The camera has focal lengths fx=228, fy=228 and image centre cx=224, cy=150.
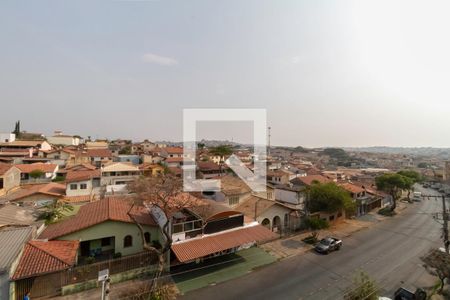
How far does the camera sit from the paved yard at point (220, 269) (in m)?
15.1

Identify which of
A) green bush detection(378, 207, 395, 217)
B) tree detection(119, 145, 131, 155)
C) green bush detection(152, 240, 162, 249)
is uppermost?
tree detection(119, 145, 131, 155)

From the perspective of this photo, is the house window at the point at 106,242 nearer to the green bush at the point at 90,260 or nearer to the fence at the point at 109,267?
the green bush at the point at 90,260

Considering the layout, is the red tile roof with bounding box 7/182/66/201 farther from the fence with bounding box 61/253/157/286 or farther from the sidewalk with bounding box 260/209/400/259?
the sidewalk with bounding box 260/209/400/259

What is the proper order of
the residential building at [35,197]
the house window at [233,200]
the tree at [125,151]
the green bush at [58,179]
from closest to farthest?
the house window at [233,200], the residential building at [35,197], the green bush at [58,179], the tree at [125,151]

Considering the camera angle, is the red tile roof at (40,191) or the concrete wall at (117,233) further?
the red tile roof at (40,191)

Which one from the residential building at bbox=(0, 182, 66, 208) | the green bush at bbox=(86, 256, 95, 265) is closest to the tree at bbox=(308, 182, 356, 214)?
the green bush at bbox=(86, 256, 95, 265)

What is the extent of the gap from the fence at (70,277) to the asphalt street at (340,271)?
4.15 metres

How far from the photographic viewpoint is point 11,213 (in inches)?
781

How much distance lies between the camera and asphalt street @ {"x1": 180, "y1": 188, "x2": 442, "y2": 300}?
47.5 feet

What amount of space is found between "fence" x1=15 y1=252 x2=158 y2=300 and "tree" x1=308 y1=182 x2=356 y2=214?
18.6 meters

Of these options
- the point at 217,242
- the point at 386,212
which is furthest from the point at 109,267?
the point at 386,212


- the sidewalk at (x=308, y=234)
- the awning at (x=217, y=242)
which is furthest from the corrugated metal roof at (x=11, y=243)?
the sidewalk at (x=308, y=234)

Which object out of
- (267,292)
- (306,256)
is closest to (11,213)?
(267,292)

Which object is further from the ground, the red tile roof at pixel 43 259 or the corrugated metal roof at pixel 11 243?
the corrugated metal roof at pixel 11 243
